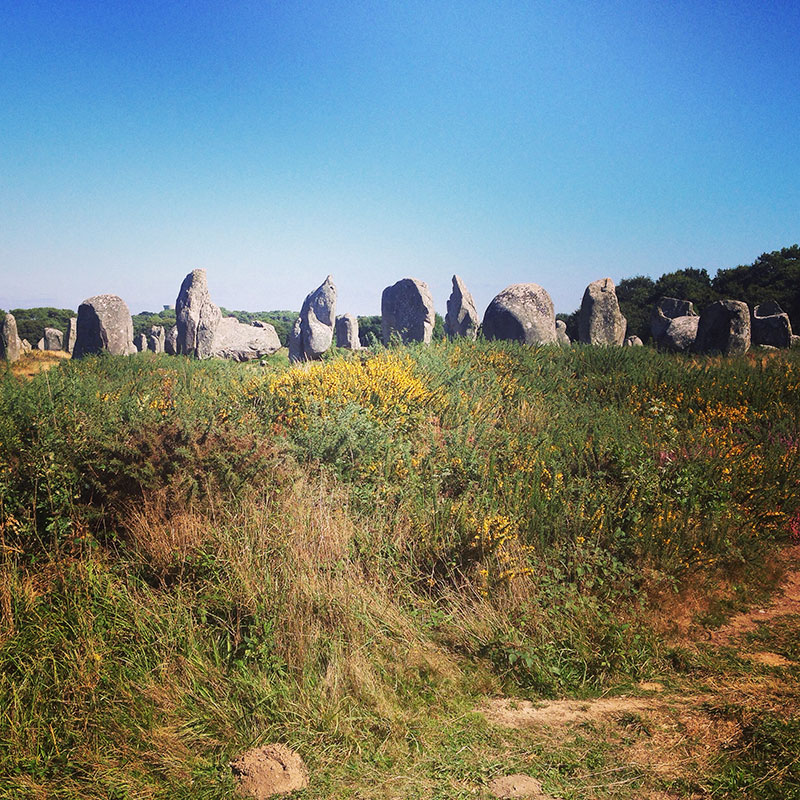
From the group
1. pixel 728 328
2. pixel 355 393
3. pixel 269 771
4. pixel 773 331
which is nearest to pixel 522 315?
pixel 728 328

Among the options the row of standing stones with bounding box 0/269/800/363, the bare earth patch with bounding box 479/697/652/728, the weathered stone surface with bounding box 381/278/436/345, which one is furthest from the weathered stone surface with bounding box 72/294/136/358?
the bare earth patch with bounding box 479/697/652/728

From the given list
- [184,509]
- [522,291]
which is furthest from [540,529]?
[522,291]

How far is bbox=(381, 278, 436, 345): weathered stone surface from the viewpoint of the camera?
23.1 metres

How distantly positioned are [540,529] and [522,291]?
14485 mm

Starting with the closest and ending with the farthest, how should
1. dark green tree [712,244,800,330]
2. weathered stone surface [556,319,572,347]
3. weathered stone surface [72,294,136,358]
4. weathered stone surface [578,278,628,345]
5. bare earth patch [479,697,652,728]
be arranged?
1. bare earth patch [479,697,652,728]
2. weathered stone surface [72,294,136,358]
3. weathered stone surface [556,319,572,347]
4. weathered stone surface [578,278,628,345]
5. dark green tree [712,244,800,330]

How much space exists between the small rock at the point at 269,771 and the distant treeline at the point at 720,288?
35613 millimetres

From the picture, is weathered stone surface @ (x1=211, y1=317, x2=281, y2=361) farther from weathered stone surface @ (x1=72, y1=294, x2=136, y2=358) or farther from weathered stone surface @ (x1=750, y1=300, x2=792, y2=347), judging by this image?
weathered stone surface @ (x1=750, y1=300, x2=792, y2=347)

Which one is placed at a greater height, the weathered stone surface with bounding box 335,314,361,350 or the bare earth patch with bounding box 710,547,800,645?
the weathered stone surface with bounding box 335,314,361,350

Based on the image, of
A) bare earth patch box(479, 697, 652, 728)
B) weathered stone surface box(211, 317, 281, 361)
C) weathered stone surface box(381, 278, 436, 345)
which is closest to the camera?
bare earth patch box(479, 697, 652, 728)

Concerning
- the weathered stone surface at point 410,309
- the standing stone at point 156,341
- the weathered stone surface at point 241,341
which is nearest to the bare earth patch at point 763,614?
the weathered stone surface at point 410,309

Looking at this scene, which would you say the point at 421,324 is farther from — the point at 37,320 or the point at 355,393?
the point at 37,320

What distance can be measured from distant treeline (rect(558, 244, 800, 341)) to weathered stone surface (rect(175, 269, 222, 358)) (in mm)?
24025

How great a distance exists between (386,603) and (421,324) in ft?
65.8

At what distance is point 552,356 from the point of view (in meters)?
11.5
